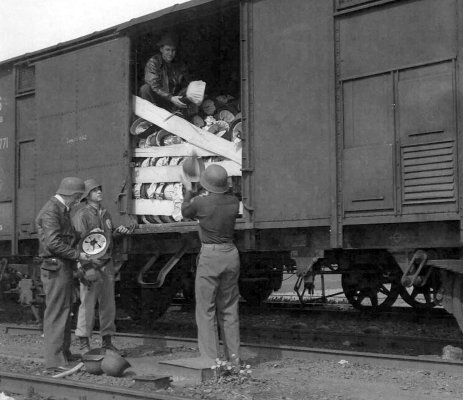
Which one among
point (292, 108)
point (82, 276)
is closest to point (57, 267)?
point (82, 276)

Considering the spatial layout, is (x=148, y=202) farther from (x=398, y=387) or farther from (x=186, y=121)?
(x=398, y=387)

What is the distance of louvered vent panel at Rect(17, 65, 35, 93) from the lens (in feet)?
34.3

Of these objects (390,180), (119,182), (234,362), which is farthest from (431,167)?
(119,182)

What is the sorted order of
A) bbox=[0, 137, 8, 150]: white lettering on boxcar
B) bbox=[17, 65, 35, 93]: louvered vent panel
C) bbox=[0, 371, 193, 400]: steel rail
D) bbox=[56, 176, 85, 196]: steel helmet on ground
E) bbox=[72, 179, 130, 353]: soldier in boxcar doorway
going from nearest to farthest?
bbox=[0, 371, 193, 400]: steel rail, bbox=[56, 176, 85, 196]: steel helmet on ground, bbox=[72, 179, 130, 353]: soldier in boxcar doorway, bbox=[17, 65, 35, 93]: louvered vent panel, bbox=[0, 137, 8, 150]: white lettering on boxcar

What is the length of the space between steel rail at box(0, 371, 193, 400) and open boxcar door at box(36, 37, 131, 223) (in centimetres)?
295

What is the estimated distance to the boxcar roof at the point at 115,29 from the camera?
815 cm

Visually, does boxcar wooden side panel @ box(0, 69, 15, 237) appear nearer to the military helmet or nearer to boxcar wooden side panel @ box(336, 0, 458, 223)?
the military helmet

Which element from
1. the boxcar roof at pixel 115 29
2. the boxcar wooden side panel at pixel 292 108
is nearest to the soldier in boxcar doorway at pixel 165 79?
the boxcar roof at pixel 115 29

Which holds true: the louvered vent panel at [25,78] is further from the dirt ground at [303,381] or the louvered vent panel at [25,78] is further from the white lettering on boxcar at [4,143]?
the dirt ground at [303,381]

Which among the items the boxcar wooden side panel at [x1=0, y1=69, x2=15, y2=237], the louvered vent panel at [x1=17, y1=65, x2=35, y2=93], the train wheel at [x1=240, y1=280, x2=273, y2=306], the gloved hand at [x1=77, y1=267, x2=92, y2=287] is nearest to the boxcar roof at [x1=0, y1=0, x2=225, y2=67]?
the louvered vent panel at [x1=17, y1=65, x2=35, y2=93]

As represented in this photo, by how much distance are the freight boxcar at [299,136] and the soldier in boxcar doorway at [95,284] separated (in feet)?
3.54

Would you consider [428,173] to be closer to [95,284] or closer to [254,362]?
[254,362]

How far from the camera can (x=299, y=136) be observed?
7367mm

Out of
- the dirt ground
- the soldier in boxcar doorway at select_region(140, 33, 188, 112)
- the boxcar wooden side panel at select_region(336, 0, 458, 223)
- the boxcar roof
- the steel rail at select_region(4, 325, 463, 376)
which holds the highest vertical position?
the boxcar roof
